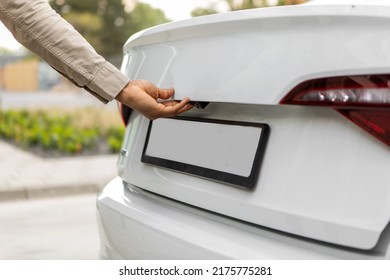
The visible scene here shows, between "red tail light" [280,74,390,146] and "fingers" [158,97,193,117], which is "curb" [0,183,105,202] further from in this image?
"red tail light" [280,74,390,146]

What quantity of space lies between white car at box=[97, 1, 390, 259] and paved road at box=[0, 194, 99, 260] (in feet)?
7.54

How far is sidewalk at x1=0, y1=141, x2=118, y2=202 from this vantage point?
20.2 ft

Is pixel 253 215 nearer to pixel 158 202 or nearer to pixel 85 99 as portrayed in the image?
pixel 158 202

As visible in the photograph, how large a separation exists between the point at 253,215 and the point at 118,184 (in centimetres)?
83

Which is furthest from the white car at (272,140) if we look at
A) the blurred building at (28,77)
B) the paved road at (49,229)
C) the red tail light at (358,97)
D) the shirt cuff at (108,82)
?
the blurred building at (28,77)

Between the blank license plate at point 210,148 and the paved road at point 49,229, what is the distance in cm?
217

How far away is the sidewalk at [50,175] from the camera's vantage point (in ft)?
20.2

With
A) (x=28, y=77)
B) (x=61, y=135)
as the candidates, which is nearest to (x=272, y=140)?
(x=61, y=135)

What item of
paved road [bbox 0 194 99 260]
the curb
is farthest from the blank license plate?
the curb

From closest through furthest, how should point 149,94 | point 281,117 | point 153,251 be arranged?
point 281,117, point 153,251, point 149,94

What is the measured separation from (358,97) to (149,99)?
0.72 meters

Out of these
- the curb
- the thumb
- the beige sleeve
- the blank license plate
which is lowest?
the curb

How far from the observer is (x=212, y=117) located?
1.71 metres

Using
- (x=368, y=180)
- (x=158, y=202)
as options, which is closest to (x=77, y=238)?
(x=158, y=202)
